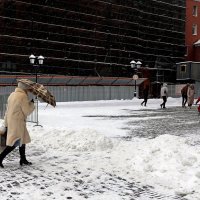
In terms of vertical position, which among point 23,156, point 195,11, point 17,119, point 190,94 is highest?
point 195,11

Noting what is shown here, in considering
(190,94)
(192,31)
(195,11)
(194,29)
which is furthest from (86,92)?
(195,11)

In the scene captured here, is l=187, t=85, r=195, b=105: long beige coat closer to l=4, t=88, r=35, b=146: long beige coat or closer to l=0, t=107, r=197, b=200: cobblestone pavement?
l=0, t=107, r=197, b=200: cobblestone pavement

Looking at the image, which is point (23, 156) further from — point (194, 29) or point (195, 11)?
point (195, 11)

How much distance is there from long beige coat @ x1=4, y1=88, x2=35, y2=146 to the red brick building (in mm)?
47877

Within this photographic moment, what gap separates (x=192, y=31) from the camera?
5341 cm

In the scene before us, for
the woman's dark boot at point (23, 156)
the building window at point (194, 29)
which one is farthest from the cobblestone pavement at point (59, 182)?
the building window at point (194, 29)

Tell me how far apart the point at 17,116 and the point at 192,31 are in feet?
163

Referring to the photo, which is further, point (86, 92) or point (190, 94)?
point (86, 92)

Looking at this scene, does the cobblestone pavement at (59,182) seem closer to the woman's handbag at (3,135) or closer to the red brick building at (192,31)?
the woman's handbag at (3,135)

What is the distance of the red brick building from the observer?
2071 inches

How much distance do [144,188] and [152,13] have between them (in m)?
44.4

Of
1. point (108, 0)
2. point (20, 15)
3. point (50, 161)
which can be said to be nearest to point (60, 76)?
point (20, 15)

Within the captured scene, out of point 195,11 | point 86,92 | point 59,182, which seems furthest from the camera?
point 195,11

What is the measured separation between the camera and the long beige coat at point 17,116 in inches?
281
